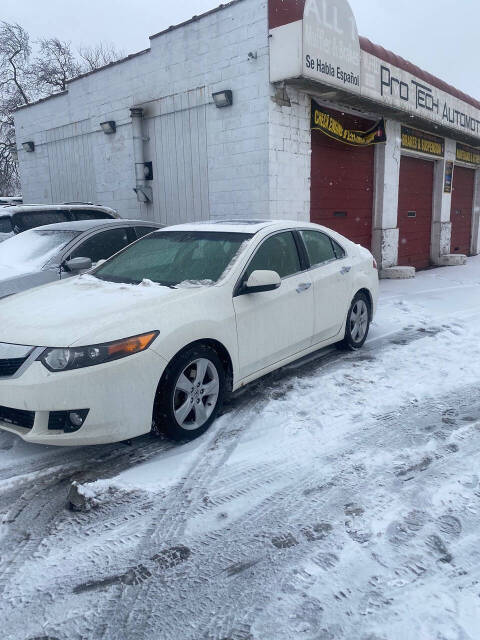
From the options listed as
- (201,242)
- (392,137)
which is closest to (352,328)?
(201,242)

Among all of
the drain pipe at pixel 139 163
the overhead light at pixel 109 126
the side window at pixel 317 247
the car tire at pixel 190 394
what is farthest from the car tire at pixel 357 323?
the overhead light at pixel 109 126

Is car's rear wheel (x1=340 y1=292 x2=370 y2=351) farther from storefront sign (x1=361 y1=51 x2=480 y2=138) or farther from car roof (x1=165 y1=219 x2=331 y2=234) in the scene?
storefront sign (x1=361 y1=51 x2=480 y2=138)

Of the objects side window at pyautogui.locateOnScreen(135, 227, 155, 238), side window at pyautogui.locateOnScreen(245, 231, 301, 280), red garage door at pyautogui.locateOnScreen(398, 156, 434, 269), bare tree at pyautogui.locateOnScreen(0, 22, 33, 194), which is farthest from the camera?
bare tree at pyautogui.locateOnScreen(0, 22, 33, 194)

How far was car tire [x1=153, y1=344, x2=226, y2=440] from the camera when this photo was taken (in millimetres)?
3352

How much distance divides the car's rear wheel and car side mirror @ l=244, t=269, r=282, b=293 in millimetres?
1840

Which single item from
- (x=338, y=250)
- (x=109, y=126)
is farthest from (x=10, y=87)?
(x=338, y=250)

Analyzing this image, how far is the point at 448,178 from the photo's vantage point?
14883 mm

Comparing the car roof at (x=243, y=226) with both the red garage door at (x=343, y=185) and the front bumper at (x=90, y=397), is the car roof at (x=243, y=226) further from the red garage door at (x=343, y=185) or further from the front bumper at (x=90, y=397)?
the red garage door at (x=343, y=185)

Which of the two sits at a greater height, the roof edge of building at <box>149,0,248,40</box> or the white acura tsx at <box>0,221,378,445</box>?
the roof edge of building at <box>149,0,248,40</box>

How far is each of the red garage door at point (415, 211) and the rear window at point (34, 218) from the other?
859 centimetres

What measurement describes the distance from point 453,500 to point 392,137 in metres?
10.8

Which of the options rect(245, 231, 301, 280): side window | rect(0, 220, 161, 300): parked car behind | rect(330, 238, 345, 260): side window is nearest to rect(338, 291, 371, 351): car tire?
rect(330, 238, 345, 260): side window

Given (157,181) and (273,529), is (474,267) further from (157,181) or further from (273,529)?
(273,529)

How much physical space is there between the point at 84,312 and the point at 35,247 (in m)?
3.25
